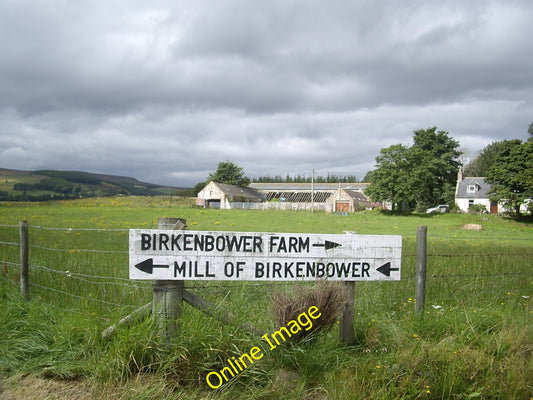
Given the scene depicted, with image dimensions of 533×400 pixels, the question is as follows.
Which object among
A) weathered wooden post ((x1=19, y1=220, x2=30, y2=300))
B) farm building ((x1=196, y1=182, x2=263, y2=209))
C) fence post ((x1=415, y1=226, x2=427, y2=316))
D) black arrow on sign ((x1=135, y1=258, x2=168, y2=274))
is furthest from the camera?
farm building ((x1=196, y1=182, x2=263, y2=209))

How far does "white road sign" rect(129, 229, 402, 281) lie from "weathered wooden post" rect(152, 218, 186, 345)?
10 centimetres

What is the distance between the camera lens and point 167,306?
363 centimetres

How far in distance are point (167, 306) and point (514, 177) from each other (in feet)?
144

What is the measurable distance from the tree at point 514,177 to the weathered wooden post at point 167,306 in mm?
41176

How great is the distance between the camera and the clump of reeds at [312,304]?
3.61m

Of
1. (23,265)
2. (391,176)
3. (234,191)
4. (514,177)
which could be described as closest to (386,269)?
(23,265)

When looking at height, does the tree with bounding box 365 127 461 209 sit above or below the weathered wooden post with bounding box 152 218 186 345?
above

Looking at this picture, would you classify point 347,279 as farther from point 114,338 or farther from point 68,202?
point 68,202

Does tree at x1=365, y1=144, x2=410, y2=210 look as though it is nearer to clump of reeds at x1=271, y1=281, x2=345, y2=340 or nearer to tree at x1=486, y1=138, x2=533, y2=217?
tree at x1=486, y1=138, x2=533, y2=217

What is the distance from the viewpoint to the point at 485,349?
3645 mm

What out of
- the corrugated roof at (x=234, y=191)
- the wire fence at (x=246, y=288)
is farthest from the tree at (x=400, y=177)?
the wire fence at (x=246, y=288)

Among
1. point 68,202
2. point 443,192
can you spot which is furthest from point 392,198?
point 68,202

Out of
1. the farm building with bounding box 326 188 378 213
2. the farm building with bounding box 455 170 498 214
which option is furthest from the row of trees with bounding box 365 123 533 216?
the farm building with bounding box 326 188 378 213

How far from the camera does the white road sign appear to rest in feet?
12.0
